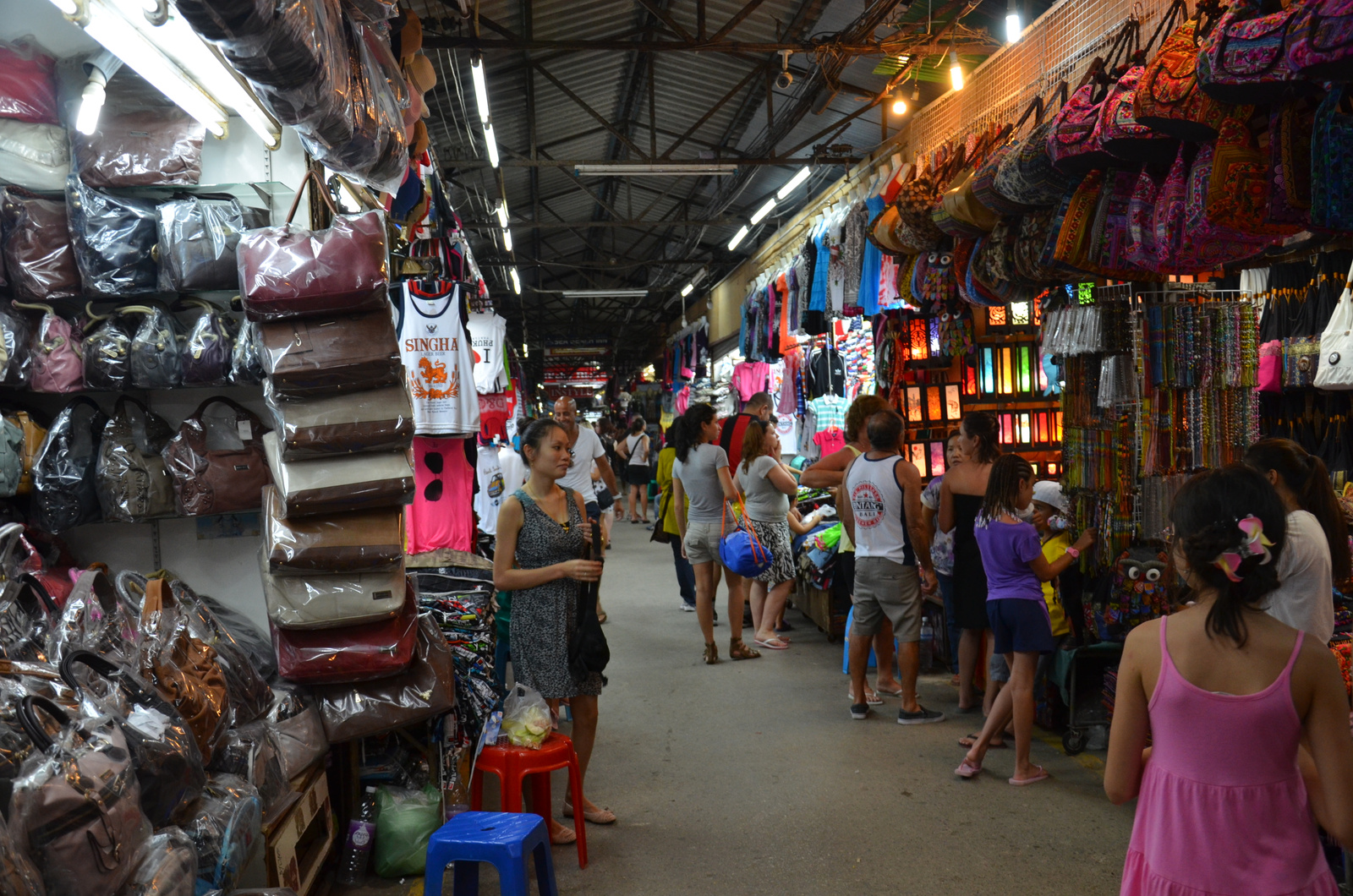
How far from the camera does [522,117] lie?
32.5 ft

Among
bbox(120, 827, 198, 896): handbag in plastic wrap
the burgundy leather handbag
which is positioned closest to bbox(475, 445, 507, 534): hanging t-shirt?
the burgundy leather handbag

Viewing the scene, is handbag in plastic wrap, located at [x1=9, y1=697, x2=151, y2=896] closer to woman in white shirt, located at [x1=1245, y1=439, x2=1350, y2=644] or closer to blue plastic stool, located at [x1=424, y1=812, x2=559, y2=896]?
blue plastic stool, located at [x1=424, y1=812, x2=559, y2=896]

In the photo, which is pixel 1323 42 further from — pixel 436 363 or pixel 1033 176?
pixel 436 363

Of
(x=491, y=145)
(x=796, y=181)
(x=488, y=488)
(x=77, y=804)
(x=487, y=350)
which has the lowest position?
(x=77, y=804)

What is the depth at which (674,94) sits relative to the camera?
32.0 feet

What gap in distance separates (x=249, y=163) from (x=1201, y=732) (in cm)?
351

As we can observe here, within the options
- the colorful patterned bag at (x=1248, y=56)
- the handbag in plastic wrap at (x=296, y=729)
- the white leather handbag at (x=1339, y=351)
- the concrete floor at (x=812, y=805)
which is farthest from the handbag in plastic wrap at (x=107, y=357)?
the white leather handbag at (x=1339, y=351)

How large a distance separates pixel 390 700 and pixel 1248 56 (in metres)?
3.20

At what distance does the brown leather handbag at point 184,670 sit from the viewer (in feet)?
8.63

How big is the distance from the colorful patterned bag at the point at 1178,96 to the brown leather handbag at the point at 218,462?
324cm

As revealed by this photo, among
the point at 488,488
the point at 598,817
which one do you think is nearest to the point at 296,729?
the point at 598,817

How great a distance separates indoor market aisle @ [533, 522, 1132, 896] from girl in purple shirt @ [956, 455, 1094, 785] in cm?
29

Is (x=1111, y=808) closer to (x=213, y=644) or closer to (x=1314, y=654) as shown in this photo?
(x=1314, y=654)

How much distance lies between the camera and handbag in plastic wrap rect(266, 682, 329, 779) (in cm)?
308
